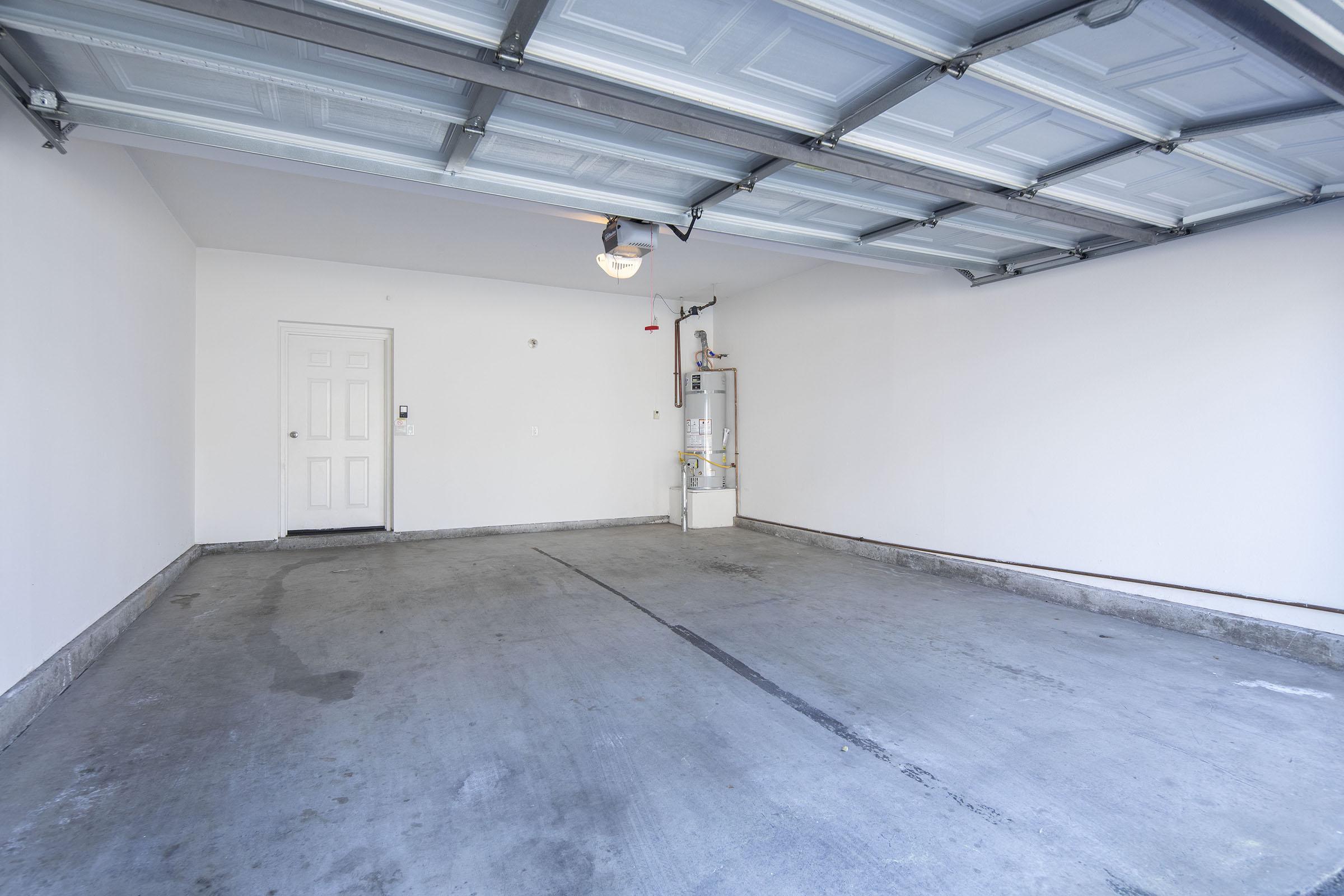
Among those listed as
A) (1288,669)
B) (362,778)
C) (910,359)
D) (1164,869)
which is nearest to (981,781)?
(1164,869)

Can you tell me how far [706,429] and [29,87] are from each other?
252 inches

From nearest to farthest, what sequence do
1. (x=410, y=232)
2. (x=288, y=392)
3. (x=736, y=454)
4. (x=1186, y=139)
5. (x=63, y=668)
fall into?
(x=1186, y=139) → (x=63, y=668) → (x=410, y=232) → (x=288, y=392) → (x=736, y=454)

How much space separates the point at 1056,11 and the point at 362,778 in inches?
134

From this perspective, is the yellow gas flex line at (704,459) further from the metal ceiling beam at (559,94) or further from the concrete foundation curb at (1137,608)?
the metal ceiling beam at (559,94)

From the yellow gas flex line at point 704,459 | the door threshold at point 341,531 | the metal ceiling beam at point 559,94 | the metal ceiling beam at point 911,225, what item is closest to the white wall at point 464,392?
the door threshold at point 341,531

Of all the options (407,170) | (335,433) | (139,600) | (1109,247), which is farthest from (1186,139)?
(335,433)

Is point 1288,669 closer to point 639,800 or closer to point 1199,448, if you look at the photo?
point 1199,448

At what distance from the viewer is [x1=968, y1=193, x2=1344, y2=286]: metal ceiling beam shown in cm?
338

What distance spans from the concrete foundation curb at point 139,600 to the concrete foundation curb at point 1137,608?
3616 mm

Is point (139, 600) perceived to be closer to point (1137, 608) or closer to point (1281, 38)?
point (1281, 38)

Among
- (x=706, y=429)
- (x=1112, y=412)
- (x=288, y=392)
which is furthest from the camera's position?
(x=706, y=429)

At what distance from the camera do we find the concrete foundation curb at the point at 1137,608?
3465mm

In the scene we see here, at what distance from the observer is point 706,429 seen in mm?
7980

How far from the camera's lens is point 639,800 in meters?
2.09
